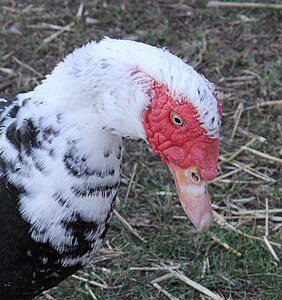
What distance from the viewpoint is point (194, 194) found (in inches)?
118

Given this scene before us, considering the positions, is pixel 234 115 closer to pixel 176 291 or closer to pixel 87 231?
pixel 176 291

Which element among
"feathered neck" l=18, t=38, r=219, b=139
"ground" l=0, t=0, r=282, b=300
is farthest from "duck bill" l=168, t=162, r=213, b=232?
"ground" l=0, t=0, r=282, b=300

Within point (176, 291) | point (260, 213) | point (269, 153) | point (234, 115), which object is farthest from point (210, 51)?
point (176, 291)

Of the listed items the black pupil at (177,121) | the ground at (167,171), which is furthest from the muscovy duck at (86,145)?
the ground at (167,171)

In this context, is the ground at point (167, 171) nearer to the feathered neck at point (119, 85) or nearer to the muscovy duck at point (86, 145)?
the muscovy duck at point (86, 145)

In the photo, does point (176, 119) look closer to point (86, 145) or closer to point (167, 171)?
point (86, 145)

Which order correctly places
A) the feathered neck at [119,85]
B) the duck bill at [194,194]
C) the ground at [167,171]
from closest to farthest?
1. the feathered neck at [119,85]
2. the duck bill at [194,194]
3. the ground at [167,171]

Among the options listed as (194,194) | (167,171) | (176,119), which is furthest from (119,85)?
(167,171)

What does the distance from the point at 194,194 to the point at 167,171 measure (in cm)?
205

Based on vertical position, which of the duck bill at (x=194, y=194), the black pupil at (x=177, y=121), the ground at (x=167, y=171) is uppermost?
the black pupil at (x=177, y=121)

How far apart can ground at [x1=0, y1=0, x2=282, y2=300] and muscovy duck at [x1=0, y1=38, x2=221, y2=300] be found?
47.8 inches

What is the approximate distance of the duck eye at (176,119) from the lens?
9.18 ft

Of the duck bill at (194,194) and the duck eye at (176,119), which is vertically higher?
the duck eye at (176,119)

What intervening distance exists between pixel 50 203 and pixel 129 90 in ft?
1.83
